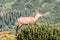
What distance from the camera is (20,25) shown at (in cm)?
2875

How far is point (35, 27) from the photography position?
2109cm

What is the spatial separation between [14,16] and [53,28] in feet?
460

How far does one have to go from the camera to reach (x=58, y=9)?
19975 cm

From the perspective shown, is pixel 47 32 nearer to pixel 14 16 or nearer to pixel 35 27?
pixel 35 27

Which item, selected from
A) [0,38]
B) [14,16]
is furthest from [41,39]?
[14,16]

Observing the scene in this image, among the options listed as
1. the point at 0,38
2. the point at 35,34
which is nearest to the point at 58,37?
the point at 35,34

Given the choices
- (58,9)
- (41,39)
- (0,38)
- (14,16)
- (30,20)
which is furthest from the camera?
(58,9)

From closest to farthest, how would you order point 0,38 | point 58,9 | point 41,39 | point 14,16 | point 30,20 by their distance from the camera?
point 41,39, point 0,38, point 30,20, point 14,16, point 58,9

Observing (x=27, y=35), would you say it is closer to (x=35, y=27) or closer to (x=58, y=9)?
(x=35, y=27)

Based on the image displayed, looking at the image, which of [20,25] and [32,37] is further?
[20,25]

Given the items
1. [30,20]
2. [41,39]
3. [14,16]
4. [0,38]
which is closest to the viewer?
[41,39]

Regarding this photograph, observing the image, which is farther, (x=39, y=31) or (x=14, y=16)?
(x=14, y=16)

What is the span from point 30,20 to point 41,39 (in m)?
7.90

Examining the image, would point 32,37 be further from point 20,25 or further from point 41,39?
point 20,25
